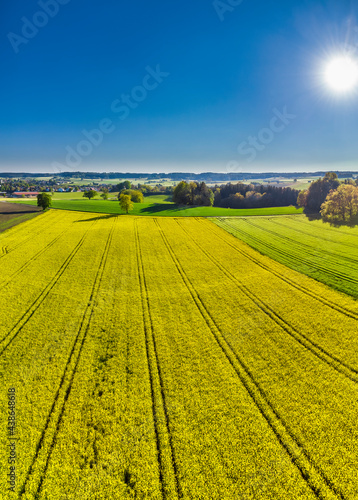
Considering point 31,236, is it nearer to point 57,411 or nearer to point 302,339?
point 57,411

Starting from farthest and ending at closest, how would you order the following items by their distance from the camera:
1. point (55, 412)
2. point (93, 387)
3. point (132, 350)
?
1. point (132, 350)
2. point (93, 387)
3. point (55, 412)

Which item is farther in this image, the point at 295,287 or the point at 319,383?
the point at 295,287

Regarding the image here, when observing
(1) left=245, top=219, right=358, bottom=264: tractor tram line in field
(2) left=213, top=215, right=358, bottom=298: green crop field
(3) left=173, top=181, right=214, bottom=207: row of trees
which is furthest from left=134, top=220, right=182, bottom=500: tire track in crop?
(3) left=173, top=181, right=214, bottom=207: row of trees

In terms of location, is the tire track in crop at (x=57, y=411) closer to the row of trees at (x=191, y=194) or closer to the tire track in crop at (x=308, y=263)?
the tire track in crop at (x=308, y=263)

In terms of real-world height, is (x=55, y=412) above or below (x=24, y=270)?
below

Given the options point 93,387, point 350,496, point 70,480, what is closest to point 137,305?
point 93,387

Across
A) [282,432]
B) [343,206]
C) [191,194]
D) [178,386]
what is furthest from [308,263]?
[191,194]

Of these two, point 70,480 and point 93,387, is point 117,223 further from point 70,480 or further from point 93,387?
point 70,480
